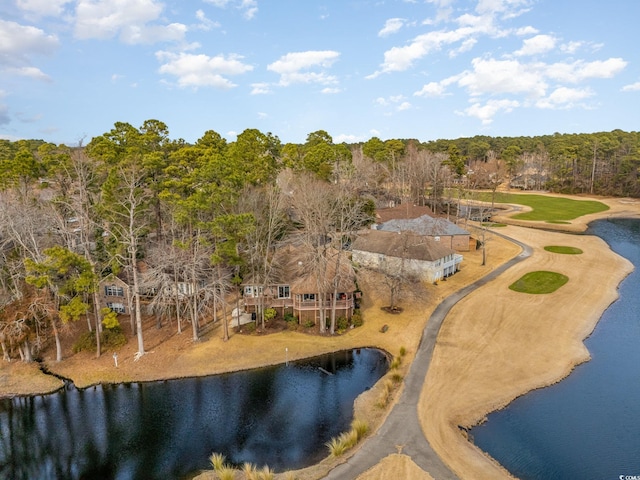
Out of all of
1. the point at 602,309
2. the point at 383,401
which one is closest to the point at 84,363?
the point at 383,401

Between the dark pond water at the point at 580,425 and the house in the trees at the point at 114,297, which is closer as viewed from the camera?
the dark pond water at the point at 580,425

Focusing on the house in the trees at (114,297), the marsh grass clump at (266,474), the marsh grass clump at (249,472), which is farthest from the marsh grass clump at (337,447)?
the house in the trees at (114,297)

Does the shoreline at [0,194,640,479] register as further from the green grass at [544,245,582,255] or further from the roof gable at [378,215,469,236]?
the green grass at [544,245,582,255]

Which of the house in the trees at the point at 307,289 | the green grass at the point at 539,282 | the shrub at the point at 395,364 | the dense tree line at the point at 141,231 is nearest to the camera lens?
the shrub at the point at 395,364

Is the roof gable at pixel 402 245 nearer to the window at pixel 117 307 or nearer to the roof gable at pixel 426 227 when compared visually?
the roof gable at pixel 426 227

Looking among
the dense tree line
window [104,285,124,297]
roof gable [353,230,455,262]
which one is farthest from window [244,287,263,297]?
roof gable [353,230,455,262]

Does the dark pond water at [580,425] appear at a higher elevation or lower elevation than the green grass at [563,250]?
lower

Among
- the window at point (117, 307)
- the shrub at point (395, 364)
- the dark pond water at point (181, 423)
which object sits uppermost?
the window at point (117, 307)
